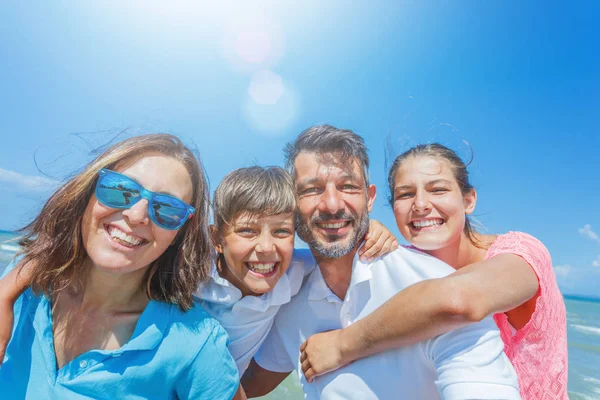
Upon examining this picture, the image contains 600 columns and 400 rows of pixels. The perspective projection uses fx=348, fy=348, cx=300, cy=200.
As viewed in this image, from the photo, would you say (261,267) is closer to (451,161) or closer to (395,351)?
(395,351)

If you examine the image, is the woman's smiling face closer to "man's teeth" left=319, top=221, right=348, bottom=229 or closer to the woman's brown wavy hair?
the woman's brown wavy hair

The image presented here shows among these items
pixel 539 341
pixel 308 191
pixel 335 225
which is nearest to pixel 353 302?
pixel 335 225

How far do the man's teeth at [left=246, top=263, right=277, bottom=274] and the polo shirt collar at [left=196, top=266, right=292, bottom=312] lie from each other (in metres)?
0.21

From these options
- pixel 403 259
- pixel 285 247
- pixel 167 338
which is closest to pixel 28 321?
pixel 167 338

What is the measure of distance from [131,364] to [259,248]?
1228 millimetres

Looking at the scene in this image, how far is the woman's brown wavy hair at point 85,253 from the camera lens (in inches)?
106

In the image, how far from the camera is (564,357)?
116 inches

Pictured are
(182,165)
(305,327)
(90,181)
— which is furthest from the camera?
(305,327)

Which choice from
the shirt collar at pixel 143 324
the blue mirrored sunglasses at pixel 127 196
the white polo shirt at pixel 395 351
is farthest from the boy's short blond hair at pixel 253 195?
the shirt collar at pixel 143 324

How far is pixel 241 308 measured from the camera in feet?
9.87

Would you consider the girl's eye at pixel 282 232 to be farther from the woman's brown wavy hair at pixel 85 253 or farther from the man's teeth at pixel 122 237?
the man's teeth at pixel 122 237

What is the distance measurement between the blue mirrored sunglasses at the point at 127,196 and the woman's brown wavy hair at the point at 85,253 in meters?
0.17

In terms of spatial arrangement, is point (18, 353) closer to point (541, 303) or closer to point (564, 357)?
point (541, 303)

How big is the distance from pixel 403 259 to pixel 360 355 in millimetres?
860
